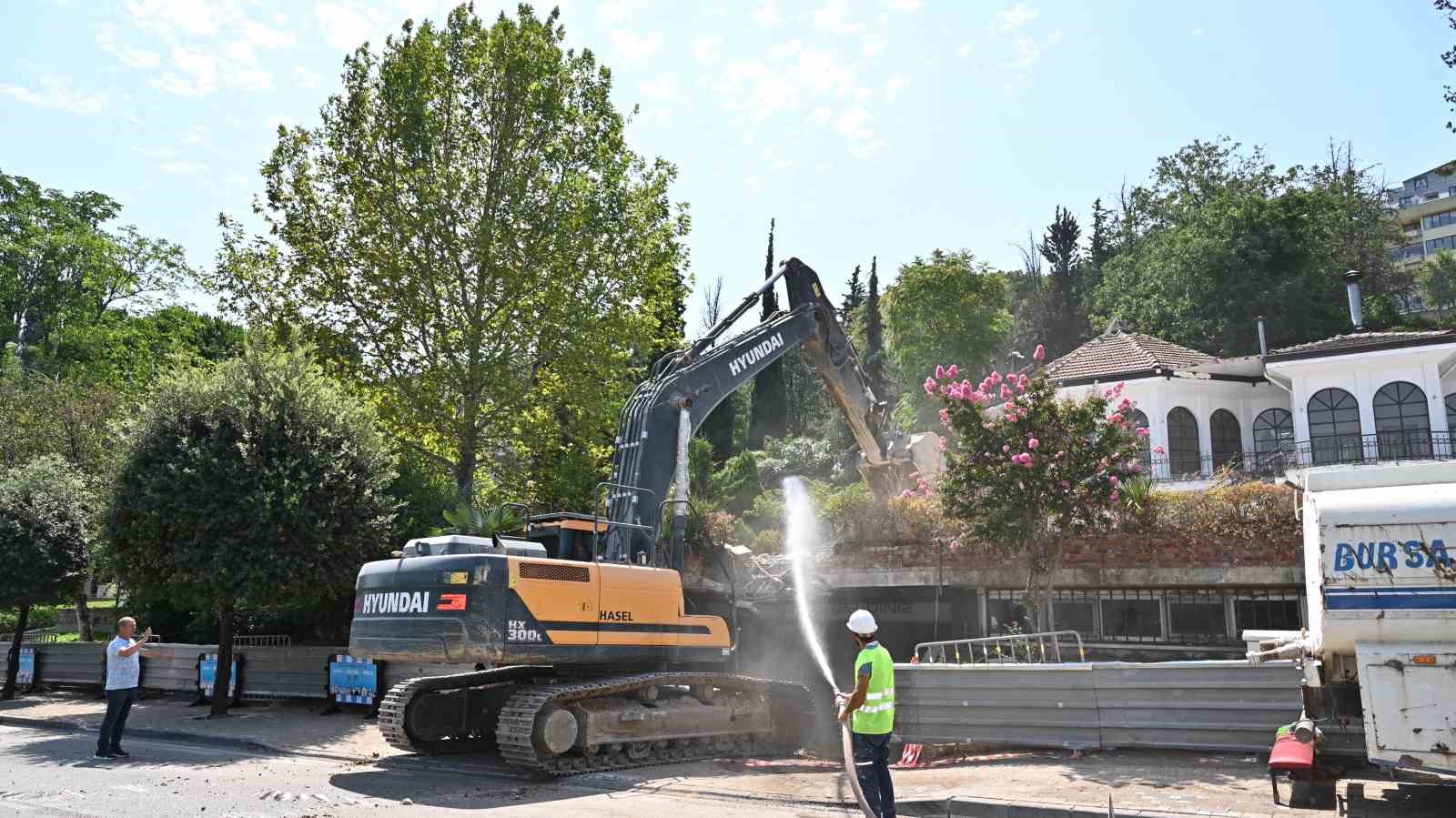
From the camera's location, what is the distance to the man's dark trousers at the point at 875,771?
7.52 metres

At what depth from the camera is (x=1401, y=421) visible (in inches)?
1081

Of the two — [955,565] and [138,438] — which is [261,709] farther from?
[955,565]

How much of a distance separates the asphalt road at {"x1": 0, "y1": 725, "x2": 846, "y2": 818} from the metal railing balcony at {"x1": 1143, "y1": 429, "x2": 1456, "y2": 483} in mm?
20758

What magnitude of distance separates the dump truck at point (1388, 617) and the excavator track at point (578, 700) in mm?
6274

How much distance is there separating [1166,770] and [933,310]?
38.6 m

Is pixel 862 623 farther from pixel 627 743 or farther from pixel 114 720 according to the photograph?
pixel 114 720

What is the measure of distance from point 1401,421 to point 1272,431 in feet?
12.5

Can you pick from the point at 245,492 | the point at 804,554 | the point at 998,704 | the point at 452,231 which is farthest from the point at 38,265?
the point at 998,704

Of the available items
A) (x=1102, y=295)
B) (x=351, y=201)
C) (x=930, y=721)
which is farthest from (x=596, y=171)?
(x=1102, y=295)

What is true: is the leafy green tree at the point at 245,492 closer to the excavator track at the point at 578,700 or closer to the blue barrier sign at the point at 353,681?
the blue barrier sign at the point at 353,681

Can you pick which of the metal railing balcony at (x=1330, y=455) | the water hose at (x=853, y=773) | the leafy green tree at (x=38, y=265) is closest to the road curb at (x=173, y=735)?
the water hose at (x=853, y=773)

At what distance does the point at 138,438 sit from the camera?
1617 centimetres

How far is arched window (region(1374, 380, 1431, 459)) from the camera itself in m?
27.1

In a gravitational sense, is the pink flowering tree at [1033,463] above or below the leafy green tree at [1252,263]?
below
